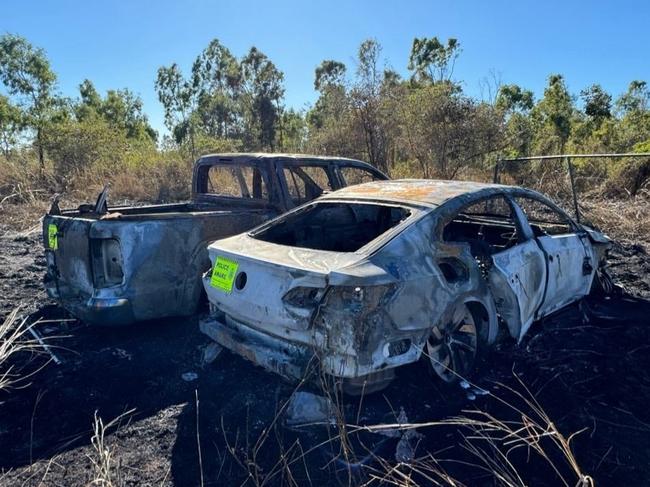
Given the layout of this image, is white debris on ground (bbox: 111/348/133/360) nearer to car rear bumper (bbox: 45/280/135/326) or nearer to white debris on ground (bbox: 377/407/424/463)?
car rear bumper (bbox: 45/280/135/326)

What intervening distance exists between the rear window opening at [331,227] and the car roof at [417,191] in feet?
0.37

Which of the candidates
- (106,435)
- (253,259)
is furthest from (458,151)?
(106,435)

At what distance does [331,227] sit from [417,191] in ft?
3.18

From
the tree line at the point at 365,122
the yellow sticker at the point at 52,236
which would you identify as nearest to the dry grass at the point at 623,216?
the tree line at the point at 365,122

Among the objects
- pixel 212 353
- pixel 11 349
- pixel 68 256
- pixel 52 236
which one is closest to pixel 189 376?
pixel 212 353

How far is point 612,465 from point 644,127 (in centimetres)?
1877

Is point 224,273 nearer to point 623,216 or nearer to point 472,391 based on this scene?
point 472,391

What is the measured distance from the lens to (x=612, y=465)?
97.2 inches

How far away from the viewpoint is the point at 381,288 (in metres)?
2.65

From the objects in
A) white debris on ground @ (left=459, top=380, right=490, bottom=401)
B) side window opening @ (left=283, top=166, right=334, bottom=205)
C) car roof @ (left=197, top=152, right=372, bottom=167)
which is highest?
car roof @ (left=197, top=152, right=372, bottom=167)

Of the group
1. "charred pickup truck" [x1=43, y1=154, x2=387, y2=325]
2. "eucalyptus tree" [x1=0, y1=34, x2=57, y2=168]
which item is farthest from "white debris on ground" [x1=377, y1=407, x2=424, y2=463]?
"eucalyptus tree" [x1=0, y1=34, x2=57, y2=168]

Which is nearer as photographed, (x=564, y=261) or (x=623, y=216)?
(x=564, y=261)

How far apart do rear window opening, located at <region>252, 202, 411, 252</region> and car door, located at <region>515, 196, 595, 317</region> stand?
131 cm

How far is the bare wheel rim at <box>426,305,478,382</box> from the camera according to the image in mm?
3117
